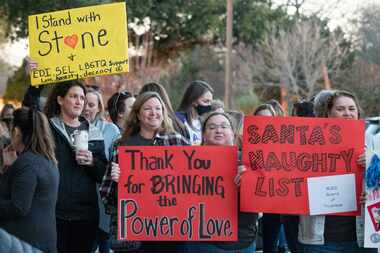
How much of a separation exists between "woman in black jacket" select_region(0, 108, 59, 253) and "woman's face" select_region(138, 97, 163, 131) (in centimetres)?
79

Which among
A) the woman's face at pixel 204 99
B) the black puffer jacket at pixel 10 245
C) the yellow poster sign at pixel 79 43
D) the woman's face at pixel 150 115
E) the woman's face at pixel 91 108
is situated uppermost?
the yellow poster sign at pixel 79 43

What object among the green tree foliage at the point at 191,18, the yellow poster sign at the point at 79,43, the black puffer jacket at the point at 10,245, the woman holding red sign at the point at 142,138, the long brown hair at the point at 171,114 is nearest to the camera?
the black puffer jacket at the point at 10,245

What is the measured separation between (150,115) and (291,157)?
103cm

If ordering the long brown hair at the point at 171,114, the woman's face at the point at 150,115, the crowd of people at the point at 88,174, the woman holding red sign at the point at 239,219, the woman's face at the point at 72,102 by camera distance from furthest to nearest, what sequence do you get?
the long brown hair at the point at 171,114
the woman's face at the point at 72,102
the woman's face at the point at 150,115
the woman holding red sign at the point at 239,219
the crowd of people at the point at 88,174

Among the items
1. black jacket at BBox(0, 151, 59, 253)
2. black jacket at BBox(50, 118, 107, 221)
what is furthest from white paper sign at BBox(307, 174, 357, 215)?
black jacket at BBox(0, 151, 59, 253)

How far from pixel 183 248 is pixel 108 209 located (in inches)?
23.0

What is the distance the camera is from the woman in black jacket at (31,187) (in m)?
4.37

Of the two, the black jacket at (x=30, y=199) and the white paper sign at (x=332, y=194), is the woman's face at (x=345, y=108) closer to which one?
the white paper sign at (x=332, y=194)

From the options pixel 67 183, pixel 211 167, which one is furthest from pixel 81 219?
pixel 211 167

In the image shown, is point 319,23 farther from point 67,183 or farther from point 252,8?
point 67,183

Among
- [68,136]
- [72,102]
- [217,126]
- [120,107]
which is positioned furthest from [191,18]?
[217,126]

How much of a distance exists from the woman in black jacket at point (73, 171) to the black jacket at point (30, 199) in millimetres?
674

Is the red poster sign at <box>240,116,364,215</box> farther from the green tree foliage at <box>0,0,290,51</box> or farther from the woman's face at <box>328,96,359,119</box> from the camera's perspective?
the green tree foliage at <box>0,0,290,51</box>

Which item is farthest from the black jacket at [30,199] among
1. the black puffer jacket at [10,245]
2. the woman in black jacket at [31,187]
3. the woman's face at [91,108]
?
the woman's face at [91,108]
